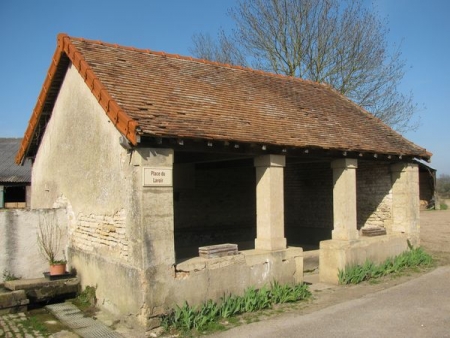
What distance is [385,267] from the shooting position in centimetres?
997

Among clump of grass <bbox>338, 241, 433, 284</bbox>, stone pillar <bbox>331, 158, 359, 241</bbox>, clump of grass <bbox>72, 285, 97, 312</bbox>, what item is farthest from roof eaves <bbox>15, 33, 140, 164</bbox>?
clump of grass <bbox>338, 241, 433, 284</bbox>

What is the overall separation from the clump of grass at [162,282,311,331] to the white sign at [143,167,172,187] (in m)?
1.85

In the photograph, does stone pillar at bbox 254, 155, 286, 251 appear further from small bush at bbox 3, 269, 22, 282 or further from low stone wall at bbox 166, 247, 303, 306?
small bush at bbox 3, 269, 22, 282

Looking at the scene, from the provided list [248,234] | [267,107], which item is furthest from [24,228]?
[248,234]

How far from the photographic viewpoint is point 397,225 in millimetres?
11070

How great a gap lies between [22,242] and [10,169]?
19.9 meters

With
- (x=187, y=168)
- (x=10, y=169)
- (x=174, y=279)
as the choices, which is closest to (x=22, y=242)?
(x=174, y=279)

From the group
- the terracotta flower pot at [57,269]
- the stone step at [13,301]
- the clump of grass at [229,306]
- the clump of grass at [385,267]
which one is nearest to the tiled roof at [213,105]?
the clump of grass at [385,267]

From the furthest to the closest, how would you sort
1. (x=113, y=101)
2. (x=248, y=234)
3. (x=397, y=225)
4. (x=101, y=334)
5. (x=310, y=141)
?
(x=248, y=234) → (x=397, y=225) → (x=310, y=141) → (x=113, y=101) → (x=101, y=334)

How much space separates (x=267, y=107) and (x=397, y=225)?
4.72 meters

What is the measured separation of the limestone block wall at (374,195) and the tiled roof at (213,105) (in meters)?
0.93

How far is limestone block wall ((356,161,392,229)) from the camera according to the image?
36.8 feet

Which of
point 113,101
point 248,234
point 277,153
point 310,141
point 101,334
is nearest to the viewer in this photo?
point 101,334

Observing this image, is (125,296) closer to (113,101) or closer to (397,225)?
(113,101)
